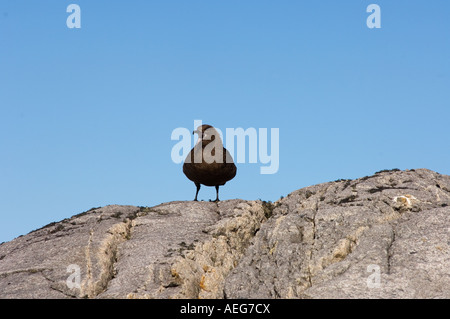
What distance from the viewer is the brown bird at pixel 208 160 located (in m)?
22.0

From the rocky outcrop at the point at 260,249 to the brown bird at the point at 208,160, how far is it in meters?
2.50

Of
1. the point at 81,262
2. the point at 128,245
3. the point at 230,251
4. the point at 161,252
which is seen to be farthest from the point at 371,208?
the point at 81,262

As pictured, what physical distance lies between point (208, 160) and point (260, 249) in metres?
5.76

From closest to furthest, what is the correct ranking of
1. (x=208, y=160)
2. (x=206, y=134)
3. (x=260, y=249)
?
1. (x=260, y=249)
2. (x=208, y=160)
3. (x=206, y=134)

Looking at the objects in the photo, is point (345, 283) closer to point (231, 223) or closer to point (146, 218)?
point (231, 223)

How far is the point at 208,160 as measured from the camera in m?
22.0

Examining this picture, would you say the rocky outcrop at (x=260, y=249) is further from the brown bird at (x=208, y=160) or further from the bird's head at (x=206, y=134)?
the bird's head at (x=206, y=134)

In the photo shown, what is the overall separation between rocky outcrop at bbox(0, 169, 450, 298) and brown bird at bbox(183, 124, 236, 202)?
250 cm

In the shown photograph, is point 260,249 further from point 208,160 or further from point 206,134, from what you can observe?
point 206,134

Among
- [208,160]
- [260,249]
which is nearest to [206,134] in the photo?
[208,160]

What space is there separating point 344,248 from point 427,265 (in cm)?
228

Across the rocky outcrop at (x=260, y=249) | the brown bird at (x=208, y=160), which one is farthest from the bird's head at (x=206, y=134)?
the rocky outcrop at (x=260, y=249)
